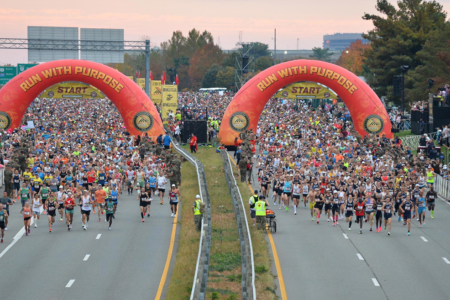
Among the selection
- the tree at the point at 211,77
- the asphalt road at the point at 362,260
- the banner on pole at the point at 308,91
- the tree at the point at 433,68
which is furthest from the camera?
the tree at the point at 211,77

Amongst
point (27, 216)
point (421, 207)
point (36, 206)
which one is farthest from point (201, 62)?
point (27, 216)

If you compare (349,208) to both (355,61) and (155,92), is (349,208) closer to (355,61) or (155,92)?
(155,92)

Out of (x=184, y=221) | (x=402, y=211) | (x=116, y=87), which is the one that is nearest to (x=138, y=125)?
(x=116, y=87)

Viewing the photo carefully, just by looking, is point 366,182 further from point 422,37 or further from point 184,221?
point 422,37

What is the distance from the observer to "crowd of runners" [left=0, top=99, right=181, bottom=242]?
2216 centimetres

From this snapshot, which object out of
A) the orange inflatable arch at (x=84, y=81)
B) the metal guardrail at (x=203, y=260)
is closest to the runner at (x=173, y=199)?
the metal guardrail at (x=203, y=260)

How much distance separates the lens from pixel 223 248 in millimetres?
18828

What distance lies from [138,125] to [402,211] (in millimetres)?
22270

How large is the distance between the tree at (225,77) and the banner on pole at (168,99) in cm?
5795

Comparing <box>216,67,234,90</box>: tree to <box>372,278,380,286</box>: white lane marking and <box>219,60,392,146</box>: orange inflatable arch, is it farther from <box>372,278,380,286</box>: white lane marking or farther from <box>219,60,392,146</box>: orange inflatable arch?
<box>372,278,380,286</box>: white lane marking

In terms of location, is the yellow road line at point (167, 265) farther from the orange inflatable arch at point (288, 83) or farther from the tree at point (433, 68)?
the tree at point (433, 68)


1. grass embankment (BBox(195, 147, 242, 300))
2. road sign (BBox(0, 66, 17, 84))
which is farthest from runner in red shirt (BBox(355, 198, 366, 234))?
road sign (BBox(0, 66, 17, 84))

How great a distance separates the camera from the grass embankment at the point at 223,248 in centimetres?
1534

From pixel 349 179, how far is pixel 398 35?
35.7 m
